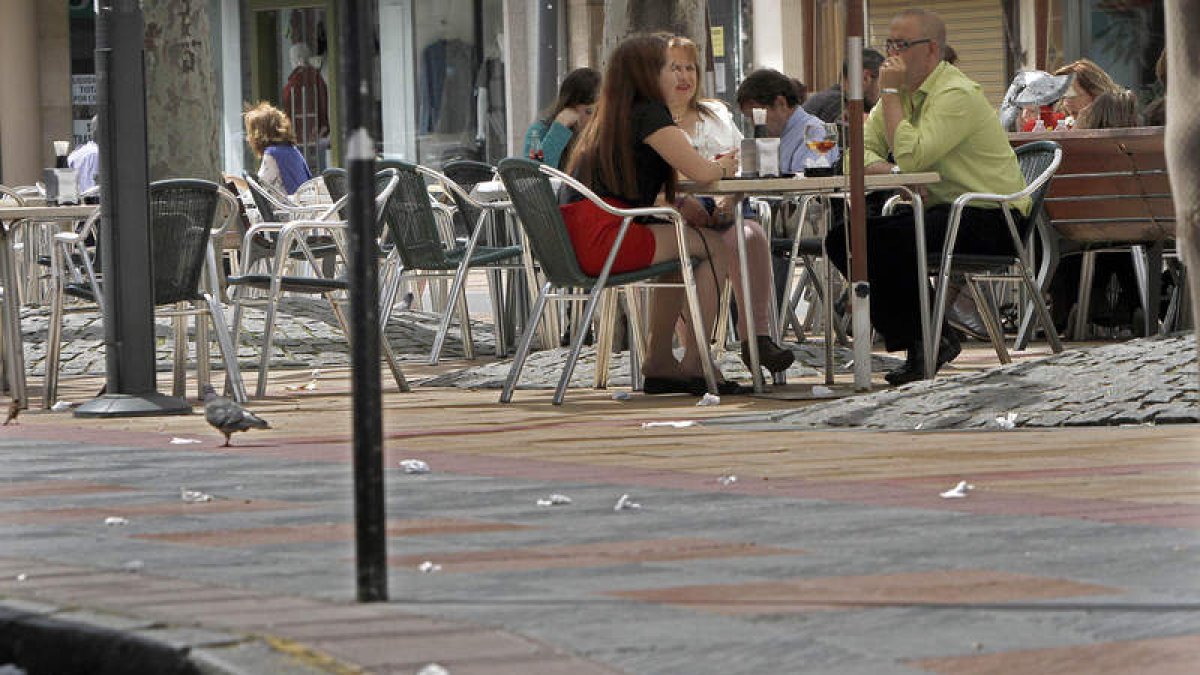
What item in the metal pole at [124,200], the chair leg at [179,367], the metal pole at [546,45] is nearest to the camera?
the metal pole at [124,200]

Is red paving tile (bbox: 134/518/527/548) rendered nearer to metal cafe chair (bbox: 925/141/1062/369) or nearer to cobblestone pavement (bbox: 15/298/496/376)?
metal cafe chair (bbox: 925/141/1062/369)

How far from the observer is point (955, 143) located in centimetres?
1066

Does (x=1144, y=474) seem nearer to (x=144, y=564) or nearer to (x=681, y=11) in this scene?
(x=144, y=564)

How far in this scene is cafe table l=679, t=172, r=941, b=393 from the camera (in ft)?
32.8

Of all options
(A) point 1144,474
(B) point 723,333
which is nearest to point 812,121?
(B) point 723,333

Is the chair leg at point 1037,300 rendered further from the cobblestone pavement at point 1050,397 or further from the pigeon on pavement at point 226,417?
the pigeon on pavement at point 226,417

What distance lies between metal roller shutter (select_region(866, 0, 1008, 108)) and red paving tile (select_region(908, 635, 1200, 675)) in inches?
912

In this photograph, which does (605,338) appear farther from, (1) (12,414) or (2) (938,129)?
Answer: (1) (12,414)

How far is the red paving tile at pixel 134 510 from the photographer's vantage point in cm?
605

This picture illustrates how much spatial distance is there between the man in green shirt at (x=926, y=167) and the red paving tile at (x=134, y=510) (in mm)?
4628

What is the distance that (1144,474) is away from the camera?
21.3ft

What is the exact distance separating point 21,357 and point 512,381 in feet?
7.09

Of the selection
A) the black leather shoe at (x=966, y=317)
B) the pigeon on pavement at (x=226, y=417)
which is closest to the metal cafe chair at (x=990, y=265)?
the black leather shoe at (x=966, y=317)

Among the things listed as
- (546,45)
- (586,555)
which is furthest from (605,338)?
(546,45)
